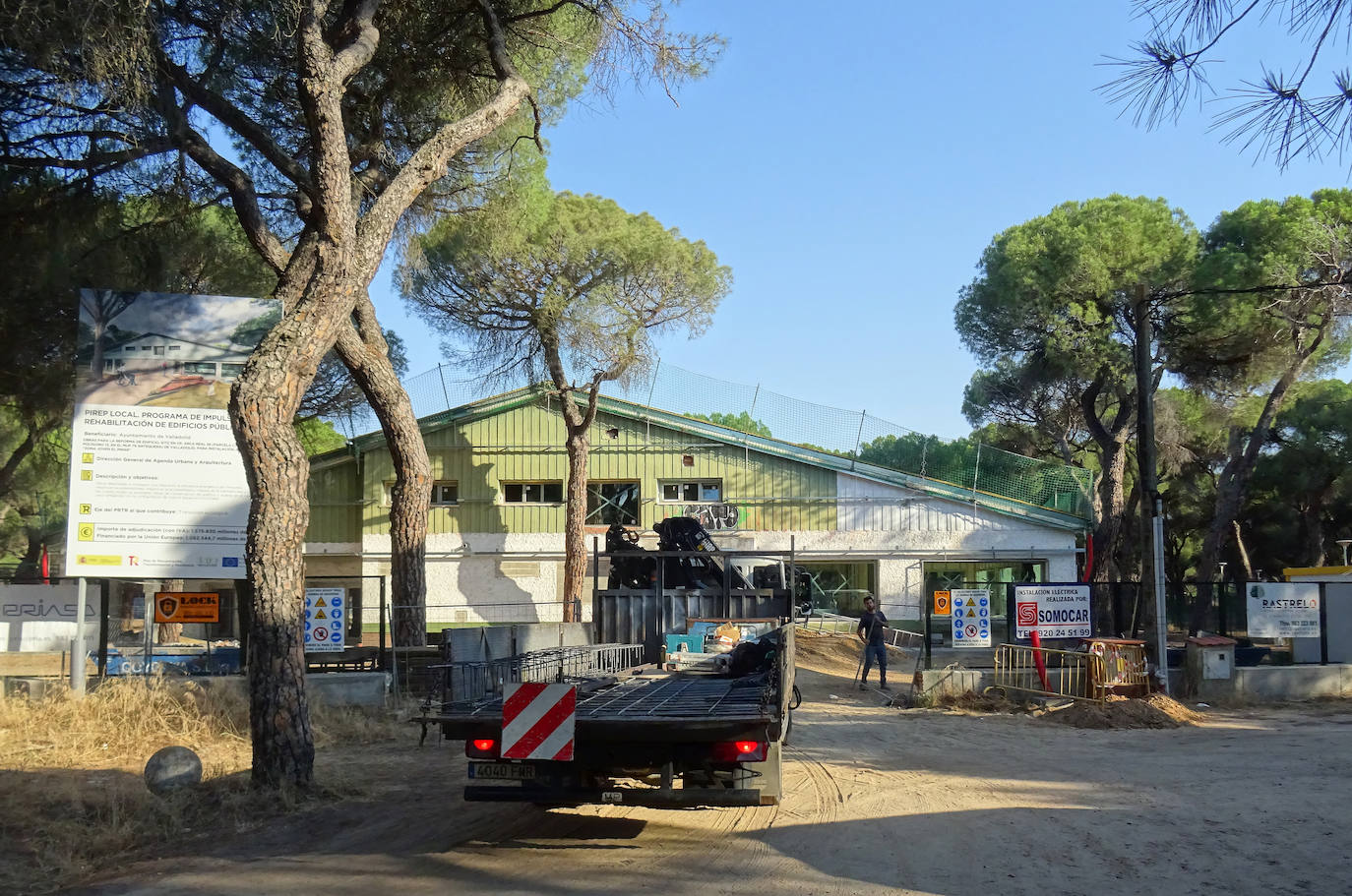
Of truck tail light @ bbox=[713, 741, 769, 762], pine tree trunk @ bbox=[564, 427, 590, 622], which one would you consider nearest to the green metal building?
pine tree trunk @ bbox=[564, 427, 590, 622]

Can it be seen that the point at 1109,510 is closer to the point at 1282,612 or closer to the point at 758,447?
the point at 758,447

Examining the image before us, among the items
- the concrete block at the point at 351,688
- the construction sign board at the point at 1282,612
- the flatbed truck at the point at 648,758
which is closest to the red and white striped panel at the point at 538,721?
the flatbed truck at the point at 648,758

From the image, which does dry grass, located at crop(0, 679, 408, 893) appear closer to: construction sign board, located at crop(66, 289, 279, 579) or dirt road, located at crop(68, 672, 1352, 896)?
dirt road, located at crop(68, 672, 1352, 896)

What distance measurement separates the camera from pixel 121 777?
9375 mm

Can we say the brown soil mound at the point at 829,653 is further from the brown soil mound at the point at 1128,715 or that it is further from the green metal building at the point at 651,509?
the brown soil mound at the point at 1128,715

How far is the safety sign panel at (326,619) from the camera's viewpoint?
14867 mm

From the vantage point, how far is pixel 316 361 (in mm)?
9883

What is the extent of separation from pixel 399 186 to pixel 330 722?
6.30 m

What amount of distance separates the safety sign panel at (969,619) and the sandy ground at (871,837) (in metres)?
6.10

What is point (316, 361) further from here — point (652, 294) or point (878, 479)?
point (878, 479)

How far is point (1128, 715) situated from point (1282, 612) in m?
5.08

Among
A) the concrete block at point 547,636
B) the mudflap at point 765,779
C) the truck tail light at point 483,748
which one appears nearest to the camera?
the mudflap at point 765,779

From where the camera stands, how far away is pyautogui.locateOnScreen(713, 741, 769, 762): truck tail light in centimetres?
650

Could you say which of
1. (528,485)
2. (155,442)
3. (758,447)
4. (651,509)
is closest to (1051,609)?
(155,442)
